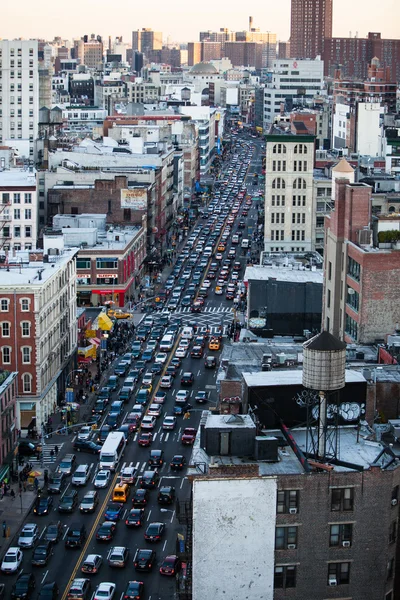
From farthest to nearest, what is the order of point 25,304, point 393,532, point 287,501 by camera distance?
point 25,304, point 393,532, point 287,501

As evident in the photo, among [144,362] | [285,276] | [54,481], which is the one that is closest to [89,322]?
[144,362]

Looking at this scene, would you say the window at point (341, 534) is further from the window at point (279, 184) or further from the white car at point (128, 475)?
the window at point (279, 184)

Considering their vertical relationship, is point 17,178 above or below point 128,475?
above

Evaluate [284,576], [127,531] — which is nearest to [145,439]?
[127,531]

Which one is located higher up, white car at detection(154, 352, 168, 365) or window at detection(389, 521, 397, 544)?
window at detection(389, 521, 397, 544)

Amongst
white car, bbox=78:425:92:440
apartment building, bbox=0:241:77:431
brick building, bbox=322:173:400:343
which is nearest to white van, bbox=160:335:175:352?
apartment building, bbox=0:241:77:431

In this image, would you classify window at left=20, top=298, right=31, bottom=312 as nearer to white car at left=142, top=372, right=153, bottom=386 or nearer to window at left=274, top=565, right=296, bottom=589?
white car at left=142, top=372, right=153, bottom=386

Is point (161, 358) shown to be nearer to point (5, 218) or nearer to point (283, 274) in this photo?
point (283, 274)
